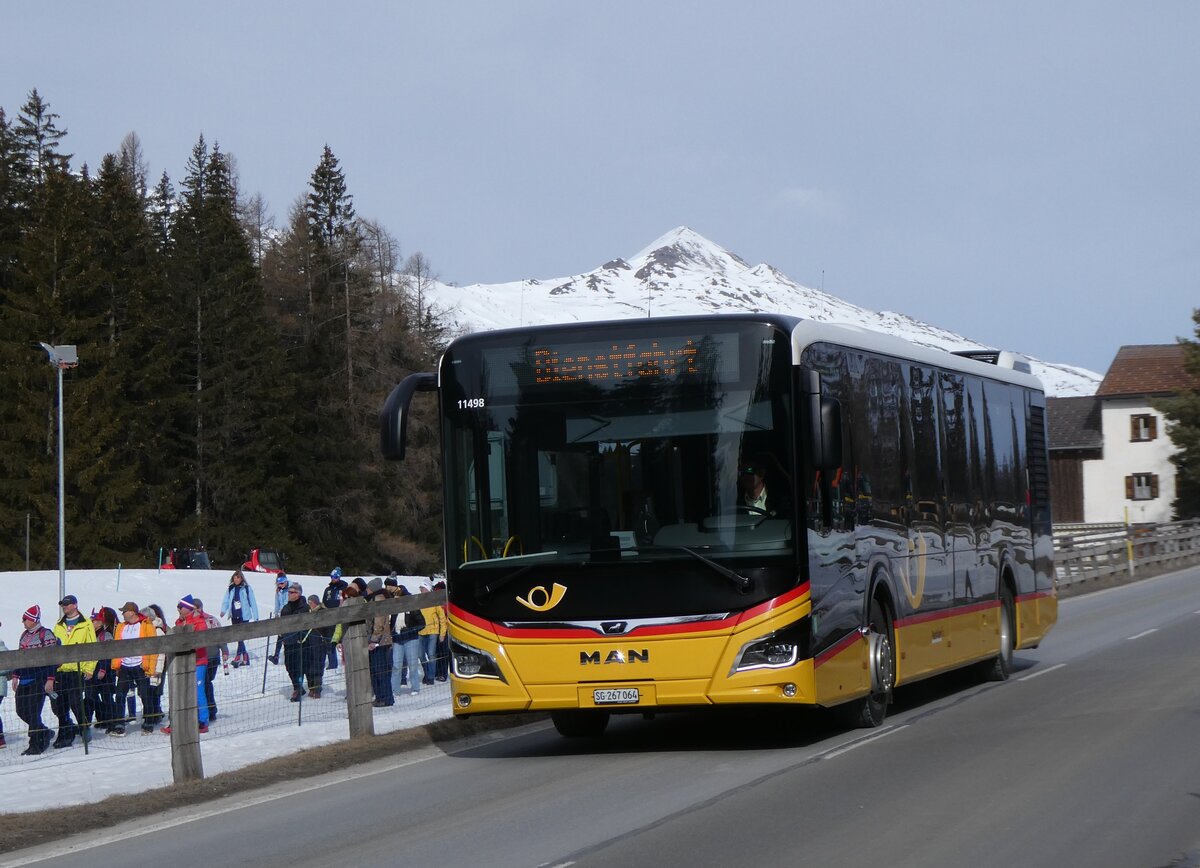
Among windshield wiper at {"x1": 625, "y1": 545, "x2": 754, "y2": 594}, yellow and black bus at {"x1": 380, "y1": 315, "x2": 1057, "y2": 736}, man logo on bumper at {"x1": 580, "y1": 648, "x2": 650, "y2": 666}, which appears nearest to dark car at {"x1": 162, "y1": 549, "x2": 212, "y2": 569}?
yellow and black bus at {"x1": 380, "y1": 315, "x2": 1057, "y2": 736}

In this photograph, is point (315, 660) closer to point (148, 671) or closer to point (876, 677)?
point (148, 671)

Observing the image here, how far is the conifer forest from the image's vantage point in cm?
7025

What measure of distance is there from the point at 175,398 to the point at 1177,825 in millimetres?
72019

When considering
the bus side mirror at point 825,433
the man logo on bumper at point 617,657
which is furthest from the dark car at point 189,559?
the bus side mirror at point 825,433

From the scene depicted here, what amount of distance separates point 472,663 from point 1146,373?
87208 mm

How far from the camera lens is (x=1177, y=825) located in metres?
8.34

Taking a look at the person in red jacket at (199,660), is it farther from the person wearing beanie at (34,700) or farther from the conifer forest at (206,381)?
the conifer forest at (206,381)

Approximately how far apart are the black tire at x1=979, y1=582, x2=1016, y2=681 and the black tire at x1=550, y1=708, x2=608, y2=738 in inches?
204

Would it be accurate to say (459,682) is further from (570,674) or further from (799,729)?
(799,729)

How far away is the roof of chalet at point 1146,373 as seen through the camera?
91250mm

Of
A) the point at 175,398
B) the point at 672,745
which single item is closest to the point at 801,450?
the point at 672,745

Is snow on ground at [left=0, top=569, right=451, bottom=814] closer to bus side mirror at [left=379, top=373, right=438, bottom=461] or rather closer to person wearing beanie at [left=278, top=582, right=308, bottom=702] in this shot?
person wearing beanie at [left=278, top=582, right=308, bottom=702]

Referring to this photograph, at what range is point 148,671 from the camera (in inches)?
673

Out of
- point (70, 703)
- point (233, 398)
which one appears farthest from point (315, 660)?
point (233, 398)
